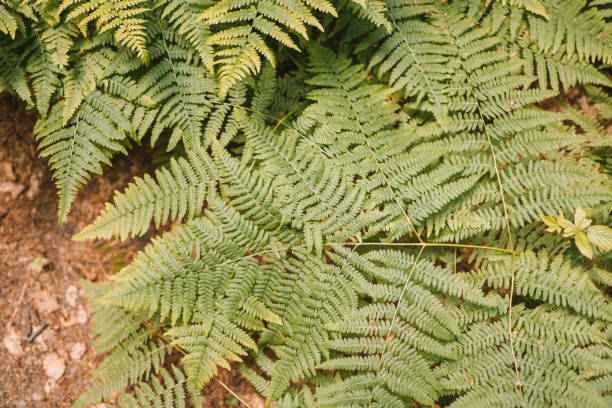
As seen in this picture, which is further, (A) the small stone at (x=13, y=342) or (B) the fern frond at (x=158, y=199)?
(A) the small stone at (x=13, y=342)

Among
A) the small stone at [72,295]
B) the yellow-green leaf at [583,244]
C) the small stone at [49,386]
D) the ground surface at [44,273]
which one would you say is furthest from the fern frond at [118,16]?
the yellow-green leaf at [583,244]

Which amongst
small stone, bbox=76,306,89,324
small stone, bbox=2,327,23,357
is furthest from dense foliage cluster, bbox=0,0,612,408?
small stone, bbox=2,327,23,357

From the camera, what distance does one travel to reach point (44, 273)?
11.6 ft

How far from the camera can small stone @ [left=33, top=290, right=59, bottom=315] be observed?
3482 millimetres

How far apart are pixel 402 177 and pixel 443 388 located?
5.10 ft

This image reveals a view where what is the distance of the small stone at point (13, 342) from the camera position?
3377 mm

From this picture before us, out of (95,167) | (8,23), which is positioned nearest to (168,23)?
(8,23)

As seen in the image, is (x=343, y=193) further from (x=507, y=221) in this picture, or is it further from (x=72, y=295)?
(x=72, y=295)

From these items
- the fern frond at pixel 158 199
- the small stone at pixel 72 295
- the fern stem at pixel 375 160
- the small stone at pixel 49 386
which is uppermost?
the fern stem at pixel 375 160

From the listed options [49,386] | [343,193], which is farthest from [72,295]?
[343,193]

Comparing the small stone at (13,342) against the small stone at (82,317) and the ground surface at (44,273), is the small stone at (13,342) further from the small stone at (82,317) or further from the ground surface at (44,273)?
the small stone at (82,317)

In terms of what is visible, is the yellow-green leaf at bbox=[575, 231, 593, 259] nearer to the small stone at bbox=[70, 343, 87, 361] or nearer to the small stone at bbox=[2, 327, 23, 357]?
the small stone at bbox=[70, 343, 87, 361]

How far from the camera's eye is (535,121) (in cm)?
304

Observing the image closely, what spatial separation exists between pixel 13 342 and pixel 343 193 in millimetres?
3112
